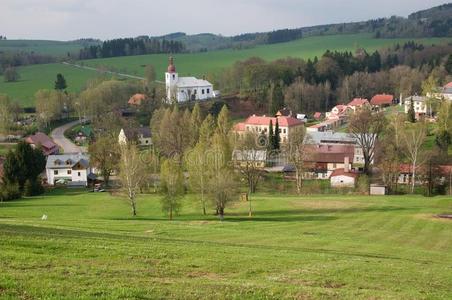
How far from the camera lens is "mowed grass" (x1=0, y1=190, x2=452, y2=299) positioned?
14.2 meters

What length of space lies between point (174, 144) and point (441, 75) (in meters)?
78.6

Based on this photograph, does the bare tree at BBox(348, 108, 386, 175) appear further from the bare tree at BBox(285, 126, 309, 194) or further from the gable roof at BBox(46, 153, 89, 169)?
the gable roof at BBox(46, 153, 89, 169)

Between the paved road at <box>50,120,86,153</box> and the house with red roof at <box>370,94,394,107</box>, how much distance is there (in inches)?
2451

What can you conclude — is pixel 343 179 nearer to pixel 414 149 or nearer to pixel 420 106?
pixel 414 149

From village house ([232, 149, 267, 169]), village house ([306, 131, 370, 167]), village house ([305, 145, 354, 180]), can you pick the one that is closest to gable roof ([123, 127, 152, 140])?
village house ([232, 149, 267, 169])

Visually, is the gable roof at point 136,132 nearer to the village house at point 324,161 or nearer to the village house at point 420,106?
the village house at point 324,161

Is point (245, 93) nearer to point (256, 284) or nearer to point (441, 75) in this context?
point (441, 75)

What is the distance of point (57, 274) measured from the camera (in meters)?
14.6

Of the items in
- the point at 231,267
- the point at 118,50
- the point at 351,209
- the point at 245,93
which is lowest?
the point at 351,209

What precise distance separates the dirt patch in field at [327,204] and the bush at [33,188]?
26.6 m

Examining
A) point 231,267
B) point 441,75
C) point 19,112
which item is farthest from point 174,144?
point 441,75

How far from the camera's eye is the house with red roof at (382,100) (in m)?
117

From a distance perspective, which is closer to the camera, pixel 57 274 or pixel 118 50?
pixel 57 274

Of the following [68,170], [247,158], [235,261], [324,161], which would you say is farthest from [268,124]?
[235,261]
